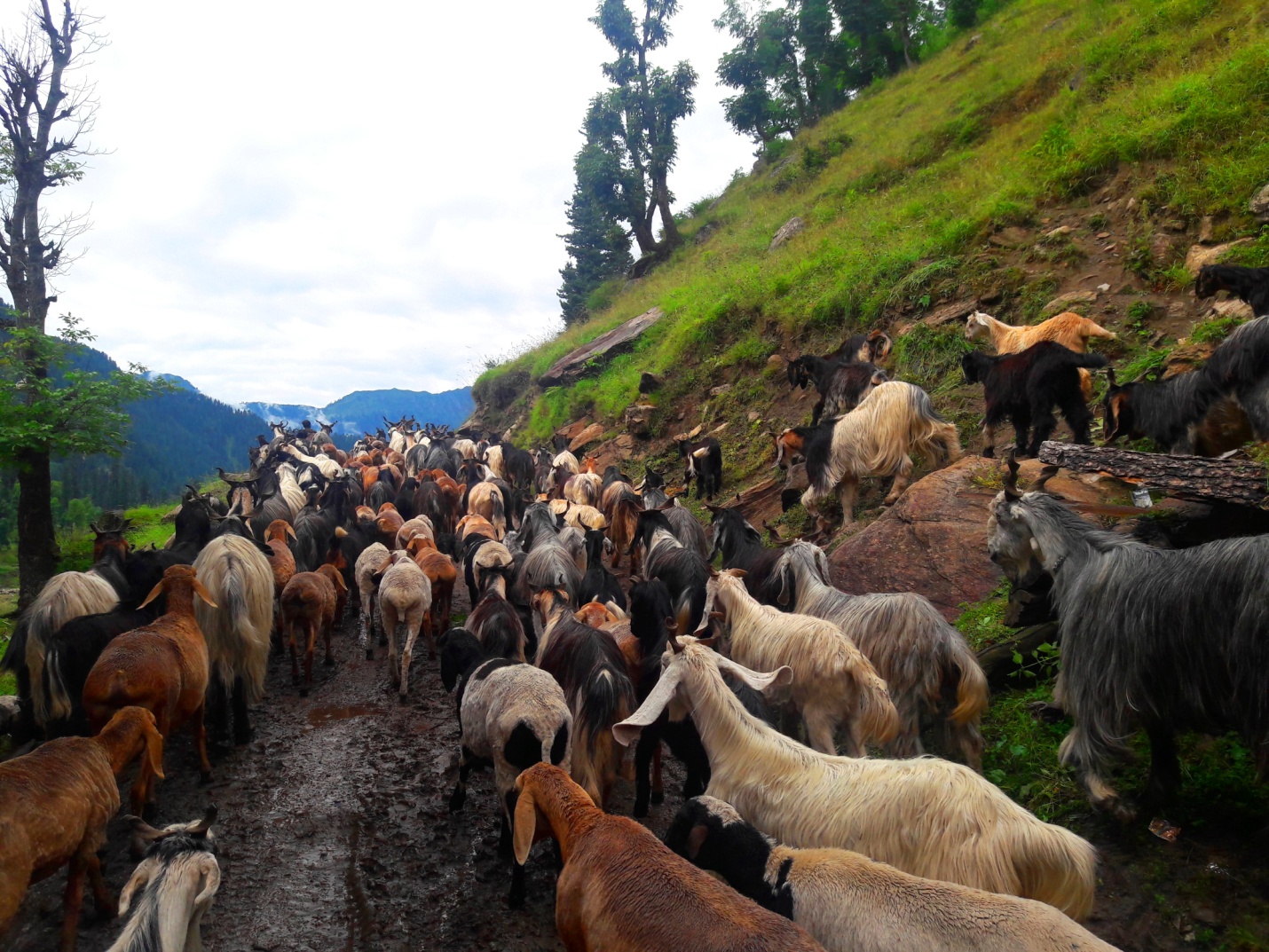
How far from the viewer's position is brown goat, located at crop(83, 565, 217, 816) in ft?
13.1

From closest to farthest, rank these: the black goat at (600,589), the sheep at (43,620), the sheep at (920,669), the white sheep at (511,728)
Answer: the white sheep at (511,728), the sheep at (920,669), the sheep at (43,620), the black goat at (600,589)

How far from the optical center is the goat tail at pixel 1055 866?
94.0 inches

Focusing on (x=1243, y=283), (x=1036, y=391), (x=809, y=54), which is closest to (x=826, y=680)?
(x=1036, y=391)

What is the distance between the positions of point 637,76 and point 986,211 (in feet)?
77.3

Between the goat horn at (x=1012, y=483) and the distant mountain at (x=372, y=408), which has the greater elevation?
the distant mountain at (x=372, y=408)

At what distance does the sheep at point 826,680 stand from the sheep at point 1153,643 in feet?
3.08

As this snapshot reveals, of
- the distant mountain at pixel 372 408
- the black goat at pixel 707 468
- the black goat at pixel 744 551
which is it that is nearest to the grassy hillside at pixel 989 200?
the black goat at pixel 707 468

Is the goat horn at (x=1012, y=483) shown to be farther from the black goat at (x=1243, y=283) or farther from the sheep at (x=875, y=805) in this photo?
the black goat at (x=1243, y=283)

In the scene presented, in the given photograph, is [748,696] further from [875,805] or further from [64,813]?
[64,813]

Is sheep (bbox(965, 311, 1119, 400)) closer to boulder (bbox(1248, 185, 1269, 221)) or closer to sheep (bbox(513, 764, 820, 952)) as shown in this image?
boulder (bbox(1248, 185, 1269, 221))

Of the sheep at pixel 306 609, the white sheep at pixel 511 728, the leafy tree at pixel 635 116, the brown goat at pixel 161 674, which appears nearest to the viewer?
the white sheep at pixel 511 728

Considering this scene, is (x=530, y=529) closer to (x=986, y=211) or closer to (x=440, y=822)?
(x=440, y=822)

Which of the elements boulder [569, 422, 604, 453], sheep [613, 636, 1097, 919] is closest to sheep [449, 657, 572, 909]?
sheep [613, 636, 1097, 919]

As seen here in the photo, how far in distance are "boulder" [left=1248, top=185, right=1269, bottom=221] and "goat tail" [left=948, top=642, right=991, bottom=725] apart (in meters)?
7.98
